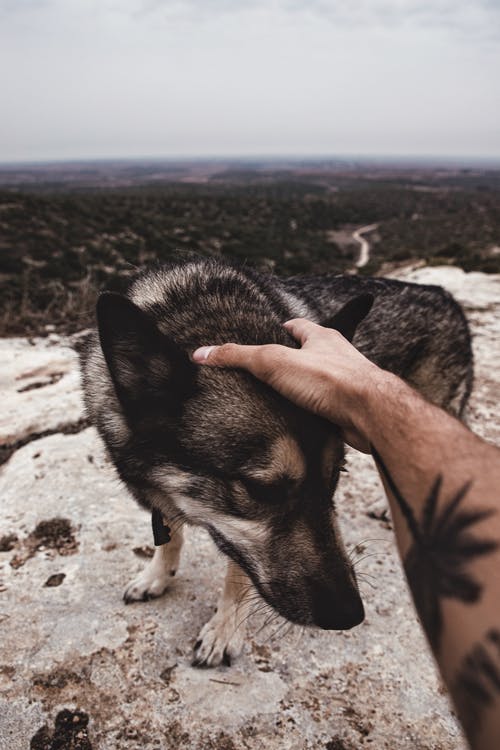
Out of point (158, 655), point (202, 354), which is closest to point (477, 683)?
point (202, 354)

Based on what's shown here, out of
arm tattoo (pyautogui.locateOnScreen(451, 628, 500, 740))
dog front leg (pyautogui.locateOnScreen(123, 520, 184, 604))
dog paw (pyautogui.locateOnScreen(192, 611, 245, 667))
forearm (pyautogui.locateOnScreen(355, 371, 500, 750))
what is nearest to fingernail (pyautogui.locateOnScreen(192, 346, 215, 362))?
forearm (pyautogui.locateOnScreen(355, 371, 500, 750))

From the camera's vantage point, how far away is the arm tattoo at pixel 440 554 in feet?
3.76

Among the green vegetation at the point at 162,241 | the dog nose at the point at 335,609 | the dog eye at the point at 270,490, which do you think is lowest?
the green vegetation at the point at 162,241

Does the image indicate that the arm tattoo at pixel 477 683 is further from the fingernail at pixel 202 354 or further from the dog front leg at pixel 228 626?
the dog front leg at pixel 228 626

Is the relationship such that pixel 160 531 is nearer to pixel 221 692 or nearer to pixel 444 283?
pixel 221 692

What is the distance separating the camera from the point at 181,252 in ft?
12.1

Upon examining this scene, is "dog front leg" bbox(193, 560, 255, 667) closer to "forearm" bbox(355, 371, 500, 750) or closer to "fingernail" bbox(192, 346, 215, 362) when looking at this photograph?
"fingernail" bbox(192, 346, 215, 362)

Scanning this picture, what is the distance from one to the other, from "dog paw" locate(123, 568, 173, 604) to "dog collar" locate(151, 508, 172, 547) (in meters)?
0.54

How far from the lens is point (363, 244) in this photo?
40.5 metres

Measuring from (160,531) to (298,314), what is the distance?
1.72 metres

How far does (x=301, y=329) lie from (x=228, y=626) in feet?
6.49

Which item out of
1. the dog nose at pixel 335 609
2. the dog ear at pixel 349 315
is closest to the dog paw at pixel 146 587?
the dog nose at pixel 335 609

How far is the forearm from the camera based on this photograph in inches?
40.9

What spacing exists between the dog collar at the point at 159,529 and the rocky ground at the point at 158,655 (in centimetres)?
64
